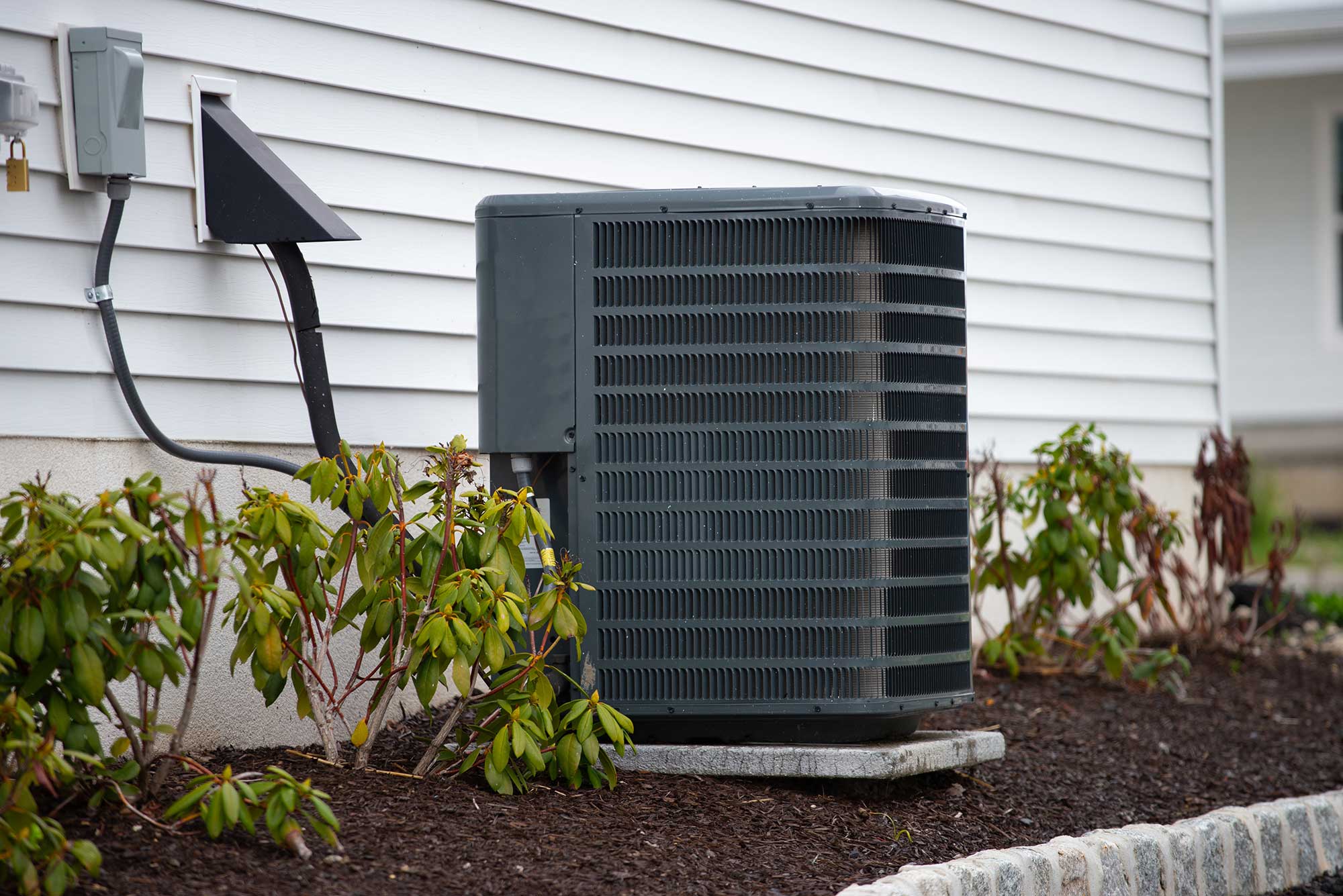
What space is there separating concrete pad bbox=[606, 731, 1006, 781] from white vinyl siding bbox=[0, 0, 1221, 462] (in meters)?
1.23

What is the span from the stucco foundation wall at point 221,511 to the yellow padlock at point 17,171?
0.56 metres

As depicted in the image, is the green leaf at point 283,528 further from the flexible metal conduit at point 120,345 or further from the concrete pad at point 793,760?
the concrete pad at point 793,760

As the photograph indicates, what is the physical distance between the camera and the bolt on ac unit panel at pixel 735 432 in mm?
3141

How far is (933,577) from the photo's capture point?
3271 mm

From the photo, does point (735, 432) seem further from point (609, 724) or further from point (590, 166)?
point (590, 166)

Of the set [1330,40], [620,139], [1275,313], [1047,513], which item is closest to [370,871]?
[620,139]

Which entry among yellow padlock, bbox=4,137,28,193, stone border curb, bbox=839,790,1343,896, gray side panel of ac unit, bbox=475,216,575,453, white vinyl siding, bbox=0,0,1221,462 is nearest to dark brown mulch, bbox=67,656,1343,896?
stone border curb, bbox=839,790,1343,896

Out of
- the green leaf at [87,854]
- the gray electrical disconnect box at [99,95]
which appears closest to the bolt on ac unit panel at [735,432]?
the gray electrical disconnect box at [99,95]

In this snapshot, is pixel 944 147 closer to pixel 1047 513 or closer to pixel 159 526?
pixel 1047 513

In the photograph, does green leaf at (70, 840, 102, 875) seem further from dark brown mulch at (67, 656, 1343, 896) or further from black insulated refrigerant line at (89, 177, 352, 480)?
black insulated refrigerant line at (89, 177, 352, 480)

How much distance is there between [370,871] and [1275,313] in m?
10.7

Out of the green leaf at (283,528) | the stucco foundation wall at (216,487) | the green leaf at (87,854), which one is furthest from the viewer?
the stucco foundation wall at (216,487)

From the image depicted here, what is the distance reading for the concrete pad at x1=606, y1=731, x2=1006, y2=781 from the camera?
312 centimetres

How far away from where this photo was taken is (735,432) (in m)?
3.17
